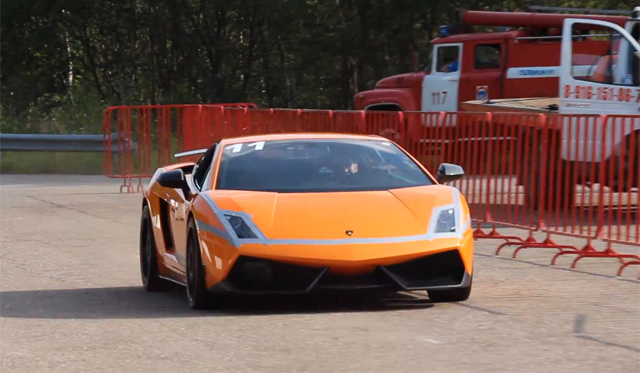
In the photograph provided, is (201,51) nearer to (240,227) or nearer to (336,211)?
(336,211)

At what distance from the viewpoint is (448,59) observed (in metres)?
22.4

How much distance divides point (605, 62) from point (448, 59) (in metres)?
5.70

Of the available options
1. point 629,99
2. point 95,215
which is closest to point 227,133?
point 95,215

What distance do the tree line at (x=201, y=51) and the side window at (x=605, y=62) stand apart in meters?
13.7

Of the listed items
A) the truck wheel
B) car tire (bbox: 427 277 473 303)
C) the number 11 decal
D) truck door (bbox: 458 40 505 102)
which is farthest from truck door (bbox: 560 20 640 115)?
car tire (bbox: 427 277 473 303)

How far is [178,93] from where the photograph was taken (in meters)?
37.0

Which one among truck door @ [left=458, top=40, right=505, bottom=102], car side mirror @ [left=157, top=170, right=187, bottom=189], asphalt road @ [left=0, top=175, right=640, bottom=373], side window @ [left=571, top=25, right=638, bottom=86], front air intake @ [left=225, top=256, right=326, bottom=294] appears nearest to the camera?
asphalt road @ [left=0, top=175, right=640, bottom=373]

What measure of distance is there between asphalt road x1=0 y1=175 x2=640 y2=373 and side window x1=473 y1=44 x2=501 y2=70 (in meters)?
10.2

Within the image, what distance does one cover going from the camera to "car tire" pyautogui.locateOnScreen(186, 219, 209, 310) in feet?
Result: 27.8

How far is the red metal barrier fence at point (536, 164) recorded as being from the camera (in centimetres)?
1202

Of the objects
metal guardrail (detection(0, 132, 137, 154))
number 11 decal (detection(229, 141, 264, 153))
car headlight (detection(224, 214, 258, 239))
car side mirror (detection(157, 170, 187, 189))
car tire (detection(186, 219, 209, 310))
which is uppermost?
number 11 decal (detection(229, 141, 264, 153))

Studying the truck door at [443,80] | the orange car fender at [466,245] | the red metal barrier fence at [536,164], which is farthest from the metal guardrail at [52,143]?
the orange car fender at [466,245]

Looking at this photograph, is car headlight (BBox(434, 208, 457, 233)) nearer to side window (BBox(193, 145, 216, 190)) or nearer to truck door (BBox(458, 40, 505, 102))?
side window (BBox(193, 145, 216, 190))

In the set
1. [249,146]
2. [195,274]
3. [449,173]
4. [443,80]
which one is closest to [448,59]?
[443,80]
